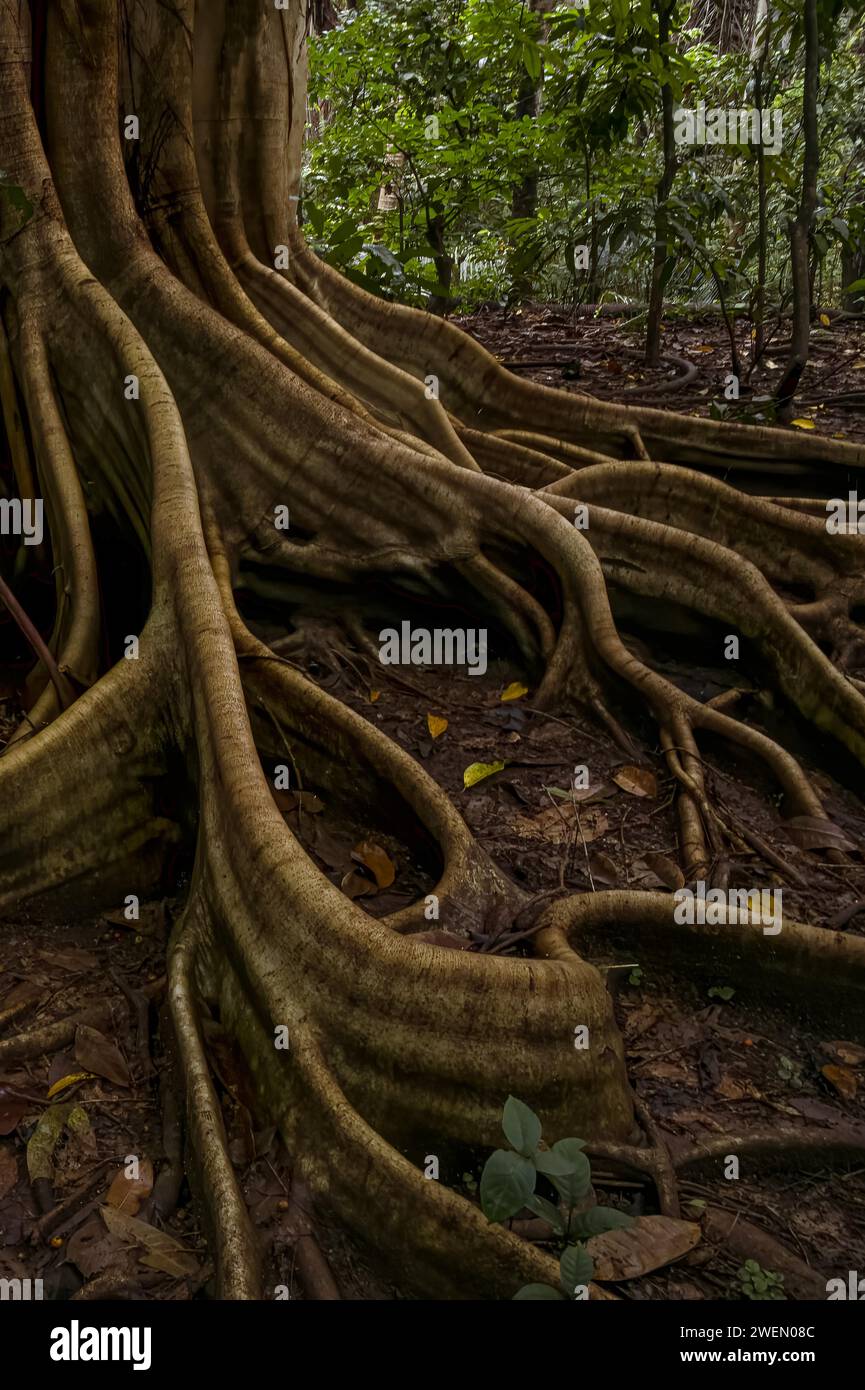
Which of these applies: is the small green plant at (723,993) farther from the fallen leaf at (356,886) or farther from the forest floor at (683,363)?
the forest floor at (683,363)

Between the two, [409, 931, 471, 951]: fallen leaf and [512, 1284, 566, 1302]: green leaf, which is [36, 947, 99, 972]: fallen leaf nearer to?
[409, 931, 471, 951]: fallen leaf

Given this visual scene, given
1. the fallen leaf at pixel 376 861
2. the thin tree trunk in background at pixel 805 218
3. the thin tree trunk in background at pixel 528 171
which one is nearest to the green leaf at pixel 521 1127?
the fallen leaf at pixel 376 861

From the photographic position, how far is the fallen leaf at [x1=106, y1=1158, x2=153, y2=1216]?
2.25m

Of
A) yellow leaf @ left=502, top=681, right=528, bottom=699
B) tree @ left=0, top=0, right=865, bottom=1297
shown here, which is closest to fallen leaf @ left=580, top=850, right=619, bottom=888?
tree @ left=0, top=0, right=865, bottom=1297

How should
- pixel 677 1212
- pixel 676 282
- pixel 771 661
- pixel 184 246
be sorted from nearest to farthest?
1. pixel 677 1212
2. pixel 771 661
3. pixel 184 246
4. pixel 676 282

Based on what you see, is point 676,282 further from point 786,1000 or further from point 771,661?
point 786,1000

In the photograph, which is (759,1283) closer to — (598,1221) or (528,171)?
(598,1221)

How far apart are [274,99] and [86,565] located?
7.68ft

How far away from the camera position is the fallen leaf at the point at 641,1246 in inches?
80.9

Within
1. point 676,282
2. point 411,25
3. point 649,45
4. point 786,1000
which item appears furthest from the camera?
point 676,282

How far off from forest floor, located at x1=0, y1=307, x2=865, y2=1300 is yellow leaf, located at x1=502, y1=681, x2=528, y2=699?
20mm

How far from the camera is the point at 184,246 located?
4.30m
